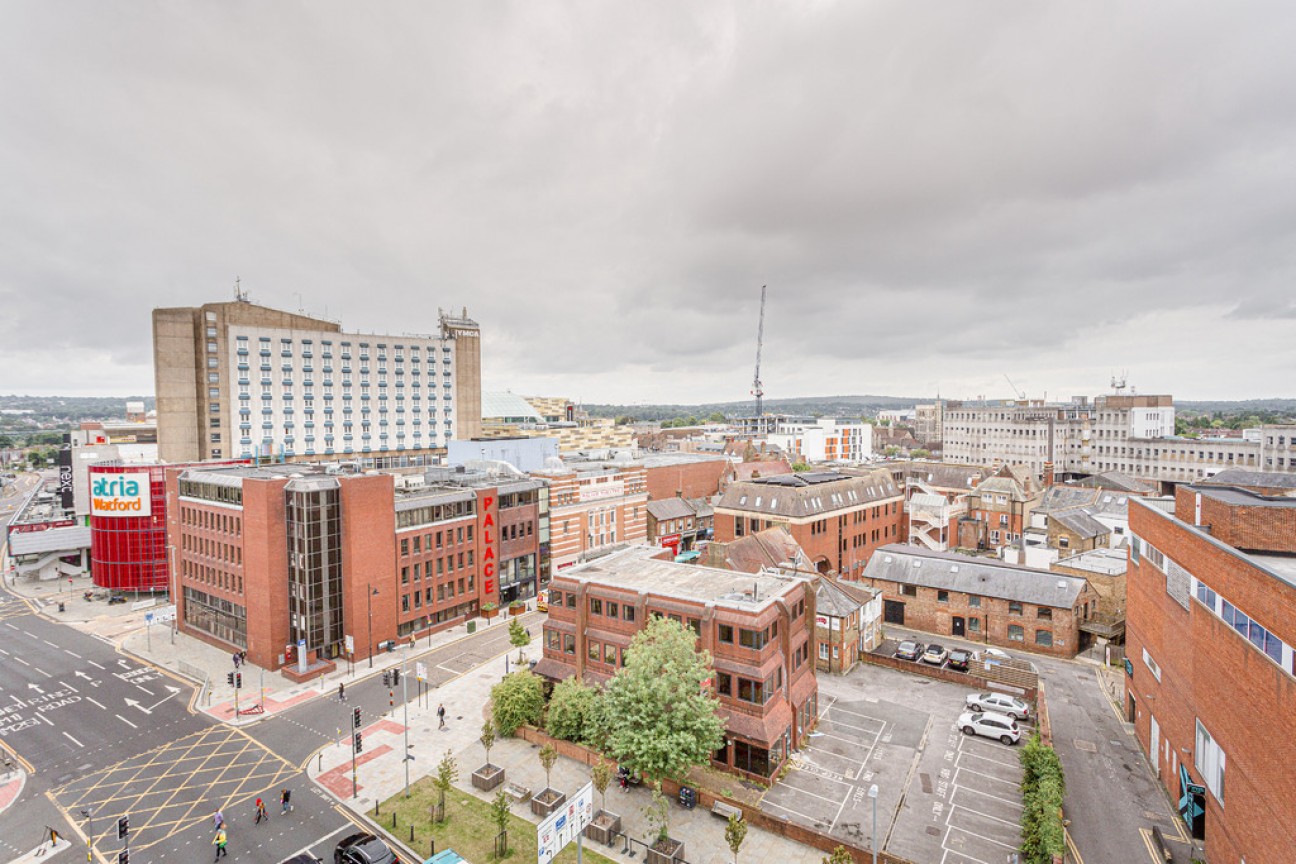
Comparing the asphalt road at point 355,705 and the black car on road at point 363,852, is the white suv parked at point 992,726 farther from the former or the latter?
the asphalt road at point 355,705

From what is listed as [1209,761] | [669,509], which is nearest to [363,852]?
[1209,761]

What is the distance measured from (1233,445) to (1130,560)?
435 ft

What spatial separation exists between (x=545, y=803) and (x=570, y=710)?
6911 millimetres

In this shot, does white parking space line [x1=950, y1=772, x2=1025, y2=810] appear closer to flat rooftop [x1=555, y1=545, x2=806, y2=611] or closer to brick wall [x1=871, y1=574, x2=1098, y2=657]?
flat rooftop [x1=555, y1=545, x2=806, y2=611]

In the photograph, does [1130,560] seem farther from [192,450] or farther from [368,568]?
[192,450]

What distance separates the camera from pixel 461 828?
34844mm

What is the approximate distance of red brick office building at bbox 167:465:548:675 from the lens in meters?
56.9

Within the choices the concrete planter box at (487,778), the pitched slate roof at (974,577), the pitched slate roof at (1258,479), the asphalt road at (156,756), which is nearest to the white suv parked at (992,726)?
the pitched slate roof at (974,577)

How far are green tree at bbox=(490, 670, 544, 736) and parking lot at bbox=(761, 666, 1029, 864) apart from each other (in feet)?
57.3

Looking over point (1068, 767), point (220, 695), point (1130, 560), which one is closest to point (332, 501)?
point (220, 695)

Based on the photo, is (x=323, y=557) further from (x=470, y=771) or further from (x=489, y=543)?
(x=470, y=771)

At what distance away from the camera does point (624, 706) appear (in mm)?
35344

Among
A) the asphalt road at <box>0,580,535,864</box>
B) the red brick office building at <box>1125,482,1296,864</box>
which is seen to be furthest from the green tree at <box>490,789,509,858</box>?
the red brick office building at <box>1125,482,1296,864</box>

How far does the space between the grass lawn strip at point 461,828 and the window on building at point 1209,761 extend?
2975cm
